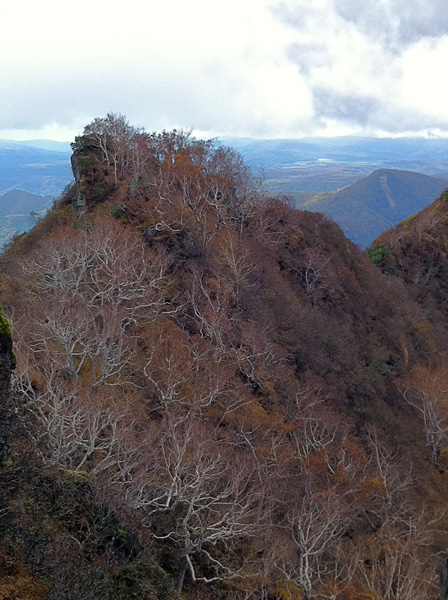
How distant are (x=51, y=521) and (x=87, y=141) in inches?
1697

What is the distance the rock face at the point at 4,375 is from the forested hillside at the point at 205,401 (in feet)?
0.34

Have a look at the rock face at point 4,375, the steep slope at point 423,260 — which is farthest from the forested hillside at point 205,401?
the steep slope at point 423,260

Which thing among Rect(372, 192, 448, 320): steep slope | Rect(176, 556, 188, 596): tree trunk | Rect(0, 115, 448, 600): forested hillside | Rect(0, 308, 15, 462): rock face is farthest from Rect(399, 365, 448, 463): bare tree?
Rect(0, 308, 15, 462): rock face

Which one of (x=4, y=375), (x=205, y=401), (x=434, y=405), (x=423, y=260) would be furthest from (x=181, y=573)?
(x=423, y=260)

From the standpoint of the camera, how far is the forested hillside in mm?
12172

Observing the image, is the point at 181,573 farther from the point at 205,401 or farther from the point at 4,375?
the point at 4,375

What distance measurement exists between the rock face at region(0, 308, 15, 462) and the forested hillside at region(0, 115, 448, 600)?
10cm

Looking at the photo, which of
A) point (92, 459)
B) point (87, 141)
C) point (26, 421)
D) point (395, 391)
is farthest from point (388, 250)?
point (26, 421)

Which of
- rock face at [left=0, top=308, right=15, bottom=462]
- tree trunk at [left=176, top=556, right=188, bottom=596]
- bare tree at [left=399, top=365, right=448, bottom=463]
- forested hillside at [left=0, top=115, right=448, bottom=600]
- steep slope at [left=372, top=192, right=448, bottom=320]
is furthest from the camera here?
steep slope at [left=372, top=192, right=448, bottom=320]

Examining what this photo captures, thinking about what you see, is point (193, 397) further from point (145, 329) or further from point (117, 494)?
point (117, 494)

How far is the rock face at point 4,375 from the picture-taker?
34.6 feet

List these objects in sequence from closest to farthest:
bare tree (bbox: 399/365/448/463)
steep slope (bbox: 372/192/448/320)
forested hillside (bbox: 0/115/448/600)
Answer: forested hillside (bbox: 0/115/448/600) < bare tree (bbox: 399/365/448/463) < steep slope (bbox: 372/192/448/320)

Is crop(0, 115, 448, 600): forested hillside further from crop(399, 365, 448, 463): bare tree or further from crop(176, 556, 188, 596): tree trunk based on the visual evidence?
crop(399, 365, 448, 463): bare tree

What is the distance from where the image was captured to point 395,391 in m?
40.0
